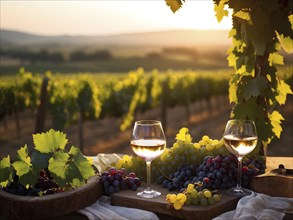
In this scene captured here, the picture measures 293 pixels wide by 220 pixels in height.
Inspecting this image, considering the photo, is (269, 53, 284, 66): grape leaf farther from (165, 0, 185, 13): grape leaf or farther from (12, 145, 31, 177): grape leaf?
(12, 145, 31, 177): grape leaf

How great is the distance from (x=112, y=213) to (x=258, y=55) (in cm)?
147

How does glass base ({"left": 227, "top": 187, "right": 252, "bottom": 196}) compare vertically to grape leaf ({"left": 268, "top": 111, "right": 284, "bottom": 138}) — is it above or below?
below

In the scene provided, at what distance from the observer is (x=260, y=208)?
2.35 meters

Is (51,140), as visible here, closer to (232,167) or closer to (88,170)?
(88,170)

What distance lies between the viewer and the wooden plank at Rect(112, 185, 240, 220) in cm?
230

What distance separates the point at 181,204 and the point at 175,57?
4338cm

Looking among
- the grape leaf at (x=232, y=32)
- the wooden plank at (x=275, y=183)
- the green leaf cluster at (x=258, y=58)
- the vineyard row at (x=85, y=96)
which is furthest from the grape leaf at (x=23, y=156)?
the vineyard row at (x=85, y=96)

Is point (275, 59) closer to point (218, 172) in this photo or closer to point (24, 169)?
point (218, 172)

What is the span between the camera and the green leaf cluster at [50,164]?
2350mm

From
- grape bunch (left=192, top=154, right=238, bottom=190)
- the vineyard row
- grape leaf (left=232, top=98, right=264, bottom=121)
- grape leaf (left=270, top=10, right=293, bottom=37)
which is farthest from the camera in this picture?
the vineyard row

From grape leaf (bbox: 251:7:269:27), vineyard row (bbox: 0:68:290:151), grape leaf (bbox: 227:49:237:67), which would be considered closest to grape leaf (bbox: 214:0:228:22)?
grape leaf (bbox: 227:49:237:67)

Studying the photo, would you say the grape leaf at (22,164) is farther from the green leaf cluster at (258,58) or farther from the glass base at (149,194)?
the green leaf cluster at (258,58)

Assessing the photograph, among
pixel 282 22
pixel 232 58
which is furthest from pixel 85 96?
pixel 282 22

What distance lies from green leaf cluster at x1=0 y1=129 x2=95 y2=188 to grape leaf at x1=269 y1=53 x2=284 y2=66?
1.58 m
